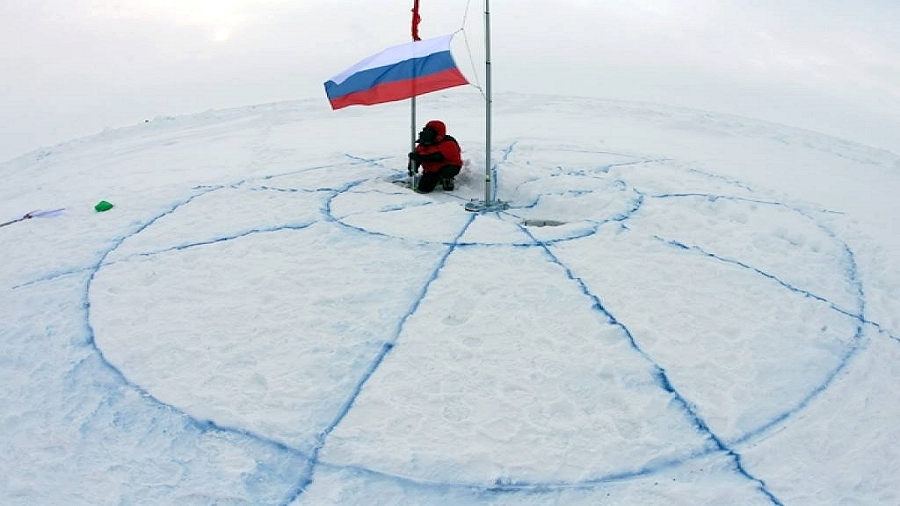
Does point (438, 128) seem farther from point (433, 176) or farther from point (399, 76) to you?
point (399, 76)

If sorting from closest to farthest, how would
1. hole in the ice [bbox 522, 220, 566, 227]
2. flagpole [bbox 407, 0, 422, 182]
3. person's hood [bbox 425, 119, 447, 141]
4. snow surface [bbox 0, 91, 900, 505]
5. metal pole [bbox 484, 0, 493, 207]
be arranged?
1. snow surface [bbox 0, 91, 900, 505]
2. metal pole [bbox 484, 0, 493, 207]
3. hole in the ice [bbox 522, 220, 566, 227]
4. flagpole [bbox 407, 0, 422, 182]
5. person's hood [bbox 425, 119, 447, 141]

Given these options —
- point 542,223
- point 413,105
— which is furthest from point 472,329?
point 413,105

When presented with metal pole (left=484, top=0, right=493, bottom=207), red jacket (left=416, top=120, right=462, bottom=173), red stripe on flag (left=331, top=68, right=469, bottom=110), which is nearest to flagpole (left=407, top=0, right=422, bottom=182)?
red stripe on flag (left=331, top=68, right=469, bottom=110)

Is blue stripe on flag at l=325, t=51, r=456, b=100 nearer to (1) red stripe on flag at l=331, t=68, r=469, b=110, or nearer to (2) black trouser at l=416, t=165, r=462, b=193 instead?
(1) red stripe on flag at l=331, t=68, r=469, b=110

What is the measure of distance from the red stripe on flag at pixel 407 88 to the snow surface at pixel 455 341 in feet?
2.89

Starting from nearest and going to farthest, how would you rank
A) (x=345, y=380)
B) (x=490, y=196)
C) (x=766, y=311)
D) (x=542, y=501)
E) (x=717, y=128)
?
1. (x=542, y=501)
2. (x=345, y=380)
3. (x=766, y=311)
4. (x=490, y=196)
5. (x=717, y=128)

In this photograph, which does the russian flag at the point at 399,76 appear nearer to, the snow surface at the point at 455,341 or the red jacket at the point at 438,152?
the red jacket at the point at 438,152

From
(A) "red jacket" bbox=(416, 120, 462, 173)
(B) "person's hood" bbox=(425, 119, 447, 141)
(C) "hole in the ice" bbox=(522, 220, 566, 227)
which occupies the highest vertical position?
(B) "person's hood" bbox=(425, 119, 447, 141)

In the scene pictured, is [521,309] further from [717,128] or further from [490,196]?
[717,128]

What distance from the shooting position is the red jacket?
6492 mm

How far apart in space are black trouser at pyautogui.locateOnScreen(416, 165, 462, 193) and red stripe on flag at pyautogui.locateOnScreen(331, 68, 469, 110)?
820 millimetres

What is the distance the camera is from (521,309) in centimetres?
466

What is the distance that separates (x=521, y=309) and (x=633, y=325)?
685 mm

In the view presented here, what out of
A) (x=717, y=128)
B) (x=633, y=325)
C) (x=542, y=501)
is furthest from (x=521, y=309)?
(x=717, y=128)
